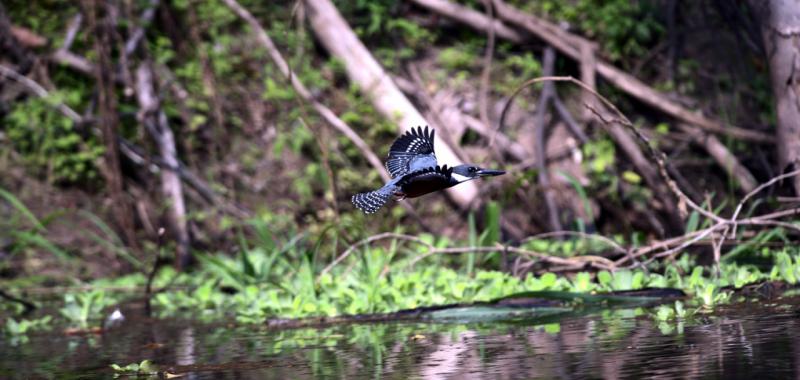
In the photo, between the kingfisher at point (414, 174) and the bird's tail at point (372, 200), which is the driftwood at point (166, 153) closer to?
the kingfisher at point (414, 174)

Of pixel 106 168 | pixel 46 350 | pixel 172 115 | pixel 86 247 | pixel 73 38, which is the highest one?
pixel 73 38

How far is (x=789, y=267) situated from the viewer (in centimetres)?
382

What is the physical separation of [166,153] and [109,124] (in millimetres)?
511

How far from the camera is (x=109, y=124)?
7.19 metres

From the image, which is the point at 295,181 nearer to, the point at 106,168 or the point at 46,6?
the point at 106,168

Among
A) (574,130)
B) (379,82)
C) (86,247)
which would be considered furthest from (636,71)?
(86,247)

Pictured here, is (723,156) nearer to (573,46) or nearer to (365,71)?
(573,46)

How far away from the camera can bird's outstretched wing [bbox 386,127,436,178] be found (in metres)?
3.47

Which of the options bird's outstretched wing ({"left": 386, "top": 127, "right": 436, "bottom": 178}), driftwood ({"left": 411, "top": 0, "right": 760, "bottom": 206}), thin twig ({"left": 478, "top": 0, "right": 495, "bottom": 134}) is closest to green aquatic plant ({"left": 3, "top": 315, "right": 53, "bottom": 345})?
bird's outstretched wing ({"left": 386, "top": 127, "right": 436, "bottom": 178})

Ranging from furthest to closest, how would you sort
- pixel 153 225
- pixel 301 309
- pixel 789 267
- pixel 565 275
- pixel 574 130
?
pixel 153 225 → pixel 574 130 → pixel 565 275 → pixel 301 309 → pixel 789 267

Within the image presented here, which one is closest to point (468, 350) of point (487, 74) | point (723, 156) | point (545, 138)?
point (723, 156)

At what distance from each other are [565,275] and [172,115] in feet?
14.1

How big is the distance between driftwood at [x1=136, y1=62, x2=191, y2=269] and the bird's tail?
4.51 metres

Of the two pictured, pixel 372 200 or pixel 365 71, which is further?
pixel 365 71
